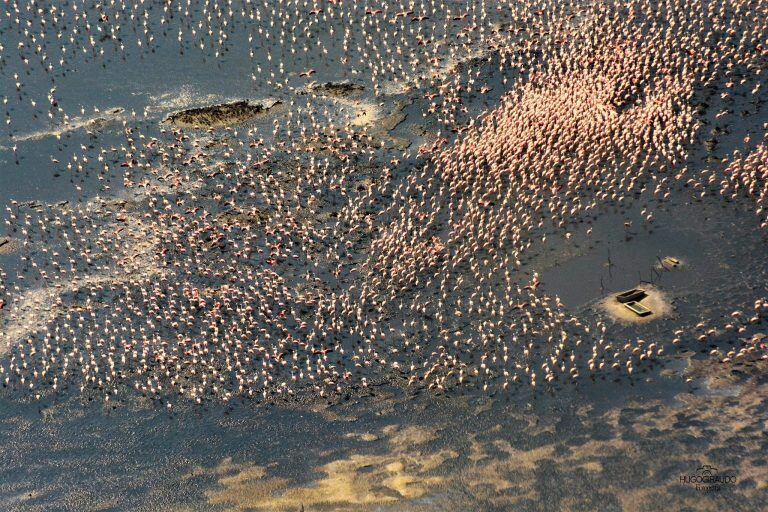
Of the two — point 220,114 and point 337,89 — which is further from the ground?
point 337,89

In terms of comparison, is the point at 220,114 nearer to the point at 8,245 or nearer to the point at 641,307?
the point at 8,245

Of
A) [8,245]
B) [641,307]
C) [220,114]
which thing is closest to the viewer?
[641,307]

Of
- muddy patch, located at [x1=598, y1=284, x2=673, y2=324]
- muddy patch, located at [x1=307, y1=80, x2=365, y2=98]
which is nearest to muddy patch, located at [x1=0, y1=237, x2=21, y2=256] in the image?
muddy patch, located at [x1=307, y1=80, x2=365, y2=98]

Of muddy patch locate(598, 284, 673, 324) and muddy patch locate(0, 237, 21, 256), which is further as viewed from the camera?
muddy patch locate(0, 237, 21, 256)

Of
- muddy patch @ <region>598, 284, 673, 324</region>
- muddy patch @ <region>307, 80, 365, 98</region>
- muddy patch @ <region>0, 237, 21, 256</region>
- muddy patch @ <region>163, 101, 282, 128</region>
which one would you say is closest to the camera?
muddy patch @ <region>598, 284, 673, 324</region>

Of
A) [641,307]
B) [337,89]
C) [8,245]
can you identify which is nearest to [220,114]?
[337,89]

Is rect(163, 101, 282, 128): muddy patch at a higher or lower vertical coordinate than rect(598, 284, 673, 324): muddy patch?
higher

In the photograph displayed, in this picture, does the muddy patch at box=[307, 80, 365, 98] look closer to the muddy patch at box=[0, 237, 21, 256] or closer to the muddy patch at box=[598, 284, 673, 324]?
the muddy patch at box=[0, 237, 21, 256]

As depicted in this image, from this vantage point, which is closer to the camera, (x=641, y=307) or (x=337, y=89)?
(x=641, y=307)

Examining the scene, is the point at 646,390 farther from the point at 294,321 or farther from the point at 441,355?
the point at 294,321

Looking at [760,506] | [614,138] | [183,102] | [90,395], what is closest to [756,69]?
[614,138]

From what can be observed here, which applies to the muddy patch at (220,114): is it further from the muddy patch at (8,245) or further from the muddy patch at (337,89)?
the muddy patch at (8,245)
